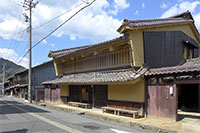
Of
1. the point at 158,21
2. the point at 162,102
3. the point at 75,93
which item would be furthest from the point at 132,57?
the point at 75,93

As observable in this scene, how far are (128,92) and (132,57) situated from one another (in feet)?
7.99

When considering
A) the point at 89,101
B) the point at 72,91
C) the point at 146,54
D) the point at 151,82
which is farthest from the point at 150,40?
the point at 72,91

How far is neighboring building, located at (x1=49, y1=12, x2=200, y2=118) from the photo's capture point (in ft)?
40.0

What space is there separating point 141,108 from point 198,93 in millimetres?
6013

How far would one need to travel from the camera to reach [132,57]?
12.4 metres

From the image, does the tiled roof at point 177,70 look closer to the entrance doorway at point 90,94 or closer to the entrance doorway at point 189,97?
the entrance doorway at point 90,94

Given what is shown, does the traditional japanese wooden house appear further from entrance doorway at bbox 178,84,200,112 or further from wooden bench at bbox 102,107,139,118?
entrance doorway at bbox 178,84,200,112

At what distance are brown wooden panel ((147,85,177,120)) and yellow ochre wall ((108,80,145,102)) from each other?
1.76 ft

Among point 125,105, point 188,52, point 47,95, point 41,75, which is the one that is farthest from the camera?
point 41,75

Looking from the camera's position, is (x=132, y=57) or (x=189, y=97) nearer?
(x=132, y=57)

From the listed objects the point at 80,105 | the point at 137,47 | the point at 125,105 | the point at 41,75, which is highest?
the point at 137,47

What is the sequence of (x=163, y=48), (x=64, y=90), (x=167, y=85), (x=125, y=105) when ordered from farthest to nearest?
(x=64, y=90) → (x=163, y=48) → (x=125, y=105) → (x=167, y=85)

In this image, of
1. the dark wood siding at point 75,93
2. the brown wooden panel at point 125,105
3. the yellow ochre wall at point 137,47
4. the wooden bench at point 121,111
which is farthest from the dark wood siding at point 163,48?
the dark wood siding at point 75,93

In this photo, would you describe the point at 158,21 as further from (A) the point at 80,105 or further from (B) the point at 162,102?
(A) the point at 80,105
